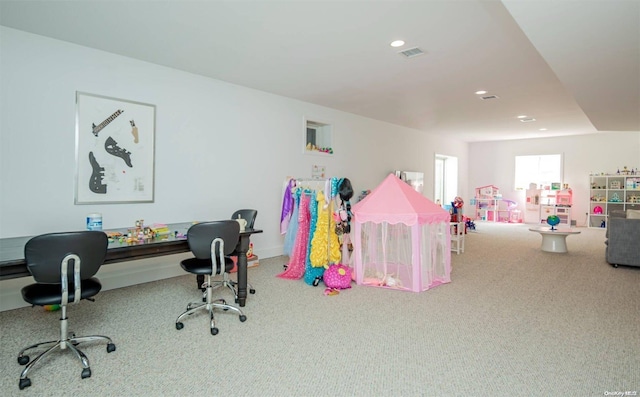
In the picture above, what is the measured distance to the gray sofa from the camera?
4785 millimetres

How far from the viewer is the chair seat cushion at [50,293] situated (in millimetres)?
2164

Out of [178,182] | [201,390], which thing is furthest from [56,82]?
[201,390]

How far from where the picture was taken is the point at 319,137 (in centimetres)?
665

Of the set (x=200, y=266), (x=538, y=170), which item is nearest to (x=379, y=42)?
(x=200, y=266)

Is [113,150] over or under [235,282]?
over

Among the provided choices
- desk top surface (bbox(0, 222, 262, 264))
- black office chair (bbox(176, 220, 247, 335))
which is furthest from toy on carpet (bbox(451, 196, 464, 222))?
black office chair (bbox(176, 220, 247, 335))

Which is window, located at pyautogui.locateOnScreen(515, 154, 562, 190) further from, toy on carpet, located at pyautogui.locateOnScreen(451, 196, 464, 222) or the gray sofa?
the gray sofa

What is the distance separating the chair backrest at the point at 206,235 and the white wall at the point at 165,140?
1605mm

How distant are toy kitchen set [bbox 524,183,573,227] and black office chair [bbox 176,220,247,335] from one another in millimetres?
9507

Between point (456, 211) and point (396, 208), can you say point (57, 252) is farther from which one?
point (456, 211)

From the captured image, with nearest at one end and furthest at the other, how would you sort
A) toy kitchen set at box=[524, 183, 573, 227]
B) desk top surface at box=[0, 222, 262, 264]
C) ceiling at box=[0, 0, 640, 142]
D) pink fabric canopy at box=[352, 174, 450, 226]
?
desk top surface at box=[0, 222, 262, 264], ceiling at box=[0, 0, 640, 142], pink fabric canopy at box=[352, 174, 450, 226], toy kitchen set at box=[524, 183, 573, 227]

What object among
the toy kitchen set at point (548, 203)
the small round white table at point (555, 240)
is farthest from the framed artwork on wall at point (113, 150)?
the toy kitchen set at point (548, 203)

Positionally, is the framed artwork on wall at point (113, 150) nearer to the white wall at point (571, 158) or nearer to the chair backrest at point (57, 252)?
the chair backrest at point (57, 252)

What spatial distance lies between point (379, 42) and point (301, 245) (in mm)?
2516
